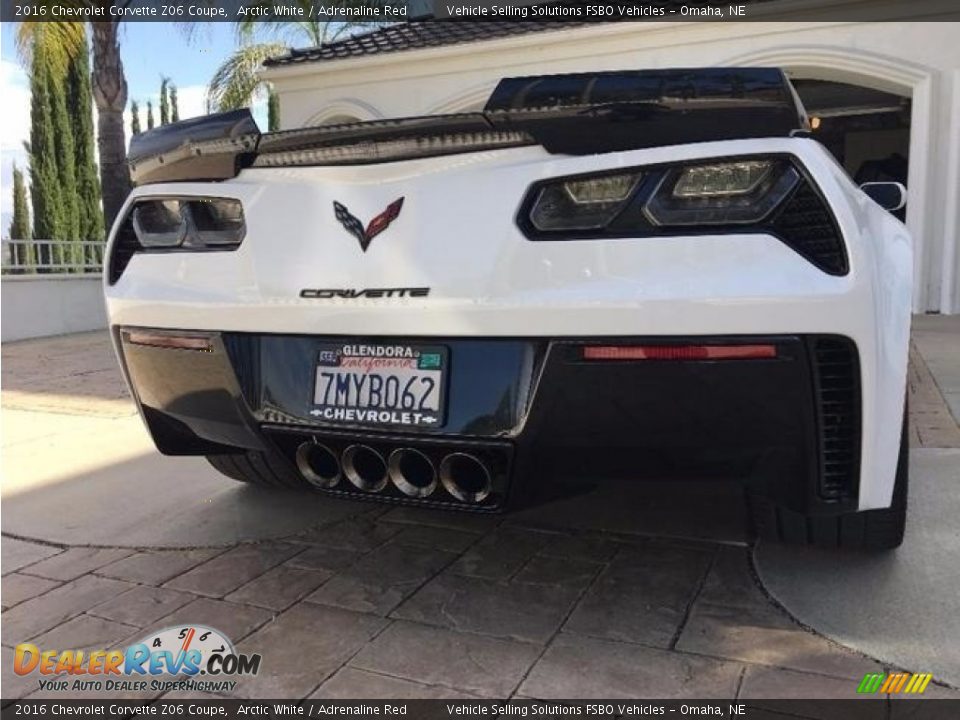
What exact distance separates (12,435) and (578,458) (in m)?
4.17

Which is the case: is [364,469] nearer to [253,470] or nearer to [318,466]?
[318,466]

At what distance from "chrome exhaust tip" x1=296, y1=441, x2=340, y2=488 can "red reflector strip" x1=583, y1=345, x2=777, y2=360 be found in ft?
2.63

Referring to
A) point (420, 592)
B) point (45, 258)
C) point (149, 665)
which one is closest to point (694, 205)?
point (420, 592)

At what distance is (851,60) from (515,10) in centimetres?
477

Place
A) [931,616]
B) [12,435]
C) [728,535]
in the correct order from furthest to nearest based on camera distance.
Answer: [12,435], [728,535], [931,616]

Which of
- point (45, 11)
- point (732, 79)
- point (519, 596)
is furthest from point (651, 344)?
point (45, 11)

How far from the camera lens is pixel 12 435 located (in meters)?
4.89

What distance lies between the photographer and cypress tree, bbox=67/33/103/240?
17531 mm

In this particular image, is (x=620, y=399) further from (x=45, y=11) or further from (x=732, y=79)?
(x=45, y=11)

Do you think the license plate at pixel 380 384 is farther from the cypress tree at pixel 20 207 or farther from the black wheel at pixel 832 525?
the cypress tree at pixel 20 207

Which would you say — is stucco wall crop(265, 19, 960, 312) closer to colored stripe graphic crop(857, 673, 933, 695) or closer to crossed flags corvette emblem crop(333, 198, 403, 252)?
crossed flags corvette emblem crop(333, 198, 403, 252)

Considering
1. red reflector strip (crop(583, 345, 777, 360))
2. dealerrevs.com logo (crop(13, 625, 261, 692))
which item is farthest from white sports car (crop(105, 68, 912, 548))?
dealerrevs.com logo (crop(13, 625, 261, 692))

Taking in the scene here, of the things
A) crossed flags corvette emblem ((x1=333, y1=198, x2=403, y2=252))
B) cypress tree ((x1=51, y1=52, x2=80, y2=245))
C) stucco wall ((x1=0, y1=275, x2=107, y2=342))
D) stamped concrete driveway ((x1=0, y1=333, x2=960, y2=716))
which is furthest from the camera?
cypress tree ((x1=51, y1=52, x2=80, y2=245))

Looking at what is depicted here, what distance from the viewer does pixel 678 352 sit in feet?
5.95
